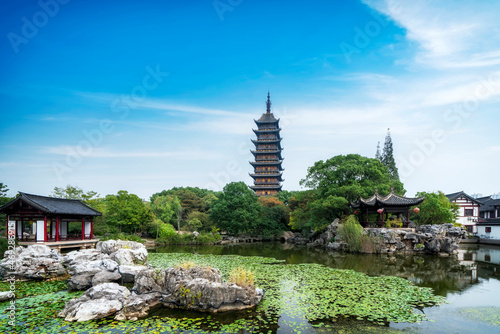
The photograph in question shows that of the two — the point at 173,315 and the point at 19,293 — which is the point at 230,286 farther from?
the point at 19,293

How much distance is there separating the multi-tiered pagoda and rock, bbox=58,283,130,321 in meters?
36.6

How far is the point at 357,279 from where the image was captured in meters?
10.1

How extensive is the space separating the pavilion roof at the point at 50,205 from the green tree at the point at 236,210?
38.6ft

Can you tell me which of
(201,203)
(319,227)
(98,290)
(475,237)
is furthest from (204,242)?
(475,237)

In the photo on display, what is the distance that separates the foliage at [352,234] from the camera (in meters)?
18.4

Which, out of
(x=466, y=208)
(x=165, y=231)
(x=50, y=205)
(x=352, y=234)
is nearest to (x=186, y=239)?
(x=165, y=231)

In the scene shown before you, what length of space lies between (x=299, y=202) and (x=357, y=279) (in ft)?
62.8

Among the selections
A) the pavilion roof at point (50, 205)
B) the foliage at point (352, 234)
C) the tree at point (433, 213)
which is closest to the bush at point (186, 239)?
the pavilion roof at point (50, 205)

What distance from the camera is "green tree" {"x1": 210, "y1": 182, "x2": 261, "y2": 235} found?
88.9ft

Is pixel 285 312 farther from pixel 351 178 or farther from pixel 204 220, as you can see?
pixel 204 220

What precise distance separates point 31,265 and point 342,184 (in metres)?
19.1

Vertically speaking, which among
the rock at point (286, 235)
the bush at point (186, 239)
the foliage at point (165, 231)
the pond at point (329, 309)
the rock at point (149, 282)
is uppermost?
the rock at point (149, 282)

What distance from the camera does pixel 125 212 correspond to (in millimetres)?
23109

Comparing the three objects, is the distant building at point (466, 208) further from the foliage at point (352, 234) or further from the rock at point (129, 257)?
the rock at point (129, 257)
